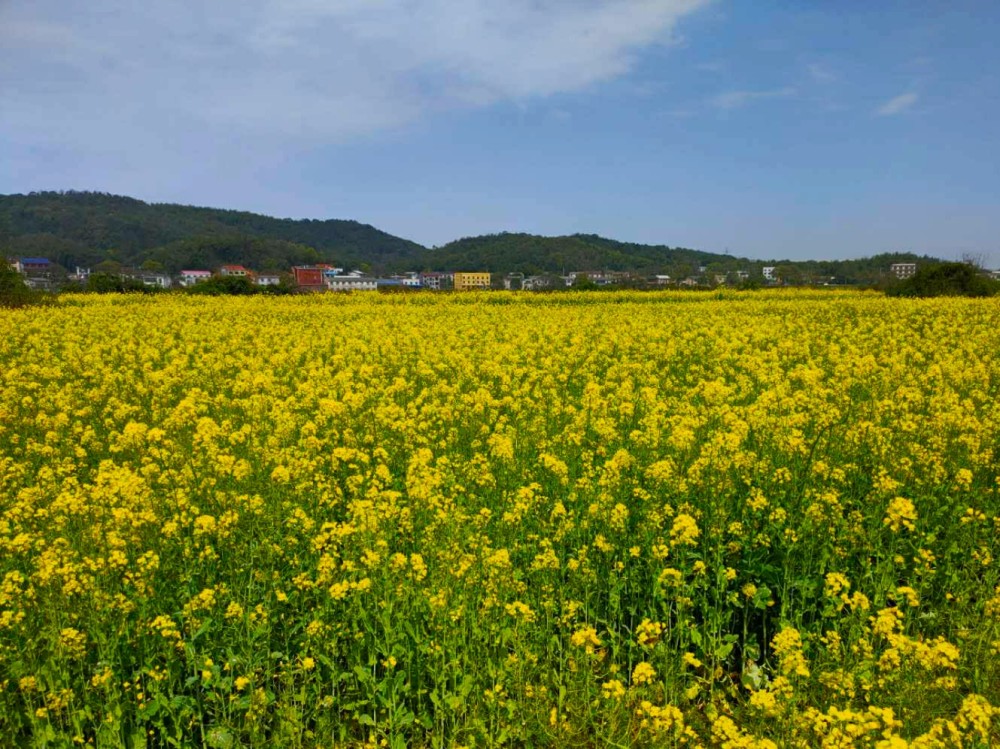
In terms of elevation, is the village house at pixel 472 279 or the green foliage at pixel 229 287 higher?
the village house at pixel 472 279

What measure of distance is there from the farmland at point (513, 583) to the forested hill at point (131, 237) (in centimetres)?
11288

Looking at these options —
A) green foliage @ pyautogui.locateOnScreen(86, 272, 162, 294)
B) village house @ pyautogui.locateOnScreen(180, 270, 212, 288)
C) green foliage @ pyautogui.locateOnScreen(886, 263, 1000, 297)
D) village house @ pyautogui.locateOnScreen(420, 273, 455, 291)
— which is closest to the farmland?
green foliage @ pyautogui.locateOnScreen(886, 263, 1000, 297)

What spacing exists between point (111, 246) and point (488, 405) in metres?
163

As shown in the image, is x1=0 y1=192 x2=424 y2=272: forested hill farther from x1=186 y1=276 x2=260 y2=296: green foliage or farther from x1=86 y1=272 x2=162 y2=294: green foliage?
x1=186 y1=276 x2=260 y2=296: green foliage

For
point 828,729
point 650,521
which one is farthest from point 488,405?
point 828,729

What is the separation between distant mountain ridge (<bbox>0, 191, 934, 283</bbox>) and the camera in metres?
119

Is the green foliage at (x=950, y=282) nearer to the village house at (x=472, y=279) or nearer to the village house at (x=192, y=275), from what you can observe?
the village house at (x=472, y=279)

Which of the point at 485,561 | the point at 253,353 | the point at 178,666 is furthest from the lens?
the point at 253,353

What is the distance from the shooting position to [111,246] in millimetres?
141750

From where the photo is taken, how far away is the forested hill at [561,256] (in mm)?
127688

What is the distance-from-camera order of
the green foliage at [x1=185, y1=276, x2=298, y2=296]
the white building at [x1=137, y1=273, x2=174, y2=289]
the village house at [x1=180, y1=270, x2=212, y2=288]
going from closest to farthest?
the green foliage at [x1=185, y1=276, x2=298, y2=296]
the white building at [x1=137, y1=273, x2=174, y2=289]
the village house at [x1=180, y1=270, x2=212, y2=288]

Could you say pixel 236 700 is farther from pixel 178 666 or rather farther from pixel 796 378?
pixel 796 378

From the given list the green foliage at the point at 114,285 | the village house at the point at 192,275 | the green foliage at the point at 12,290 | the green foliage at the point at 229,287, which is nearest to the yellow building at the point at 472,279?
the village house at the point at 192,275

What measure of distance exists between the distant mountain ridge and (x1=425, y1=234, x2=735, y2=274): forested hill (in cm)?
23
